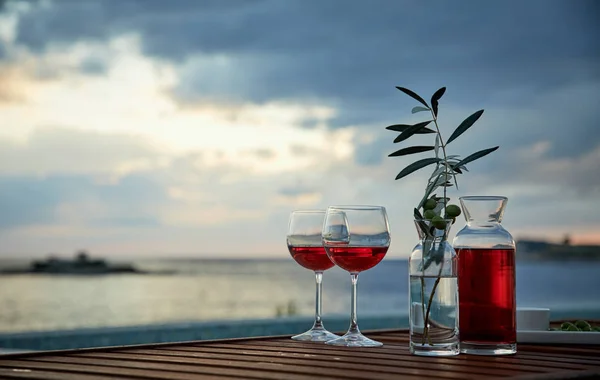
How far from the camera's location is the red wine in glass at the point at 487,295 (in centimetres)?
177

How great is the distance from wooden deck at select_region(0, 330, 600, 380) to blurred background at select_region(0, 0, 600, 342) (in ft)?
46.3

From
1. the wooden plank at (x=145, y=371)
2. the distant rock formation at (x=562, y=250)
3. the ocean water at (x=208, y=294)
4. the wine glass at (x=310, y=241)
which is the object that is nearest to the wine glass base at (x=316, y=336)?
the wine glass at (x=310, y=241)

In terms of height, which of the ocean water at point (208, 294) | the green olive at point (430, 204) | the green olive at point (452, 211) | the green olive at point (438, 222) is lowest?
the ocean water at point (208, 294)

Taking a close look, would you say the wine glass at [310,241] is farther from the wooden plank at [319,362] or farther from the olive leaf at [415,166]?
the wooden plank at [319,362]

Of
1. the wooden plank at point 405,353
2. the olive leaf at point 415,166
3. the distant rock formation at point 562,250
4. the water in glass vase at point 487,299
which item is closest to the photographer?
the wooden plank at point 405,353

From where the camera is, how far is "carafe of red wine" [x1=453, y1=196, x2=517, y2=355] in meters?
1.77

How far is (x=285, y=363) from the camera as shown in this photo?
1.59 m

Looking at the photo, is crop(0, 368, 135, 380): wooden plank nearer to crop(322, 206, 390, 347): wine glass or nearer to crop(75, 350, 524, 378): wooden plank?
crop(75, 350, 524, 378): wooden plank

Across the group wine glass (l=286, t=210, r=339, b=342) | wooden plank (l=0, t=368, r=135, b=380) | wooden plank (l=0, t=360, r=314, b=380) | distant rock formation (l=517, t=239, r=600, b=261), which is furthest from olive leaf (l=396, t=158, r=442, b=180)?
distant rock formation (l=517, t=239, r=600, b=261)

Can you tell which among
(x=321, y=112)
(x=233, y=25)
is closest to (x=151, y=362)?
(x=233, y=25)

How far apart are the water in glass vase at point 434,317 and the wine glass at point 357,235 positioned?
0.25 meters

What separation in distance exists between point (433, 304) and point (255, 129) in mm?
23795

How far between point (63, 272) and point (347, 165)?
36.0 feet

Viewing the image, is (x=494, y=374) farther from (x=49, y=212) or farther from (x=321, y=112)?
(x=321, y=112)
